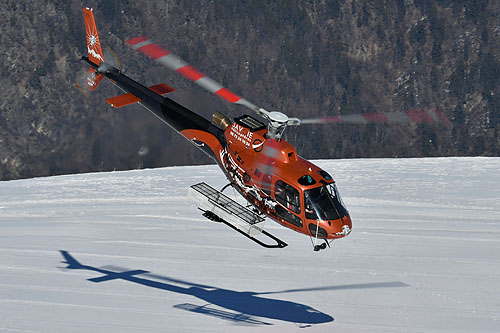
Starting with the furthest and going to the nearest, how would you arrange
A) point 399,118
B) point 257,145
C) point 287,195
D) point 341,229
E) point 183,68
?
point 183,68, point 257,145, point 287,195, point 341,229, point 399,118

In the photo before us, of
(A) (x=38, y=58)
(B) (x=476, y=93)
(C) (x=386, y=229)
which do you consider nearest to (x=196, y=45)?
(A) (x=38, y=58)

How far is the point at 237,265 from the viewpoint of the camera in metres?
21.2

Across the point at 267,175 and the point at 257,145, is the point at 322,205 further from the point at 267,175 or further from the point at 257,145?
the point at 257,145

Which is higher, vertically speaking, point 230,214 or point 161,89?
point 161,89

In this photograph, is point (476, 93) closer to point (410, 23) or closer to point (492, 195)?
point (410, 23)

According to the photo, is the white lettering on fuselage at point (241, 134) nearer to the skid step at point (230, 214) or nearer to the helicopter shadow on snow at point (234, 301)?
the skid step at point (230, 214)

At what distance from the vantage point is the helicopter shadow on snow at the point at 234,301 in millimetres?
17628

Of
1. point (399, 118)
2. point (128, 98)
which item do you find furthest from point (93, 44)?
point (399, 118)

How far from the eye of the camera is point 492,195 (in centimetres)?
2906

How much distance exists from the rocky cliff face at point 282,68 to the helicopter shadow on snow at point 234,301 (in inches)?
2376

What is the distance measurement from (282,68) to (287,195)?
249 ft

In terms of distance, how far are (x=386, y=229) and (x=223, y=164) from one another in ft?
23.9

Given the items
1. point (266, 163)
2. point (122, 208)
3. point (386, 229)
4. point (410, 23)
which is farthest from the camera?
point (410, 23)

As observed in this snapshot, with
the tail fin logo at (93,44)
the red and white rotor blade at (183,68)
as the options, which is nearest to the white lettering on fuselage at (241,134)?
the red and white rotor blade at (183,68)
